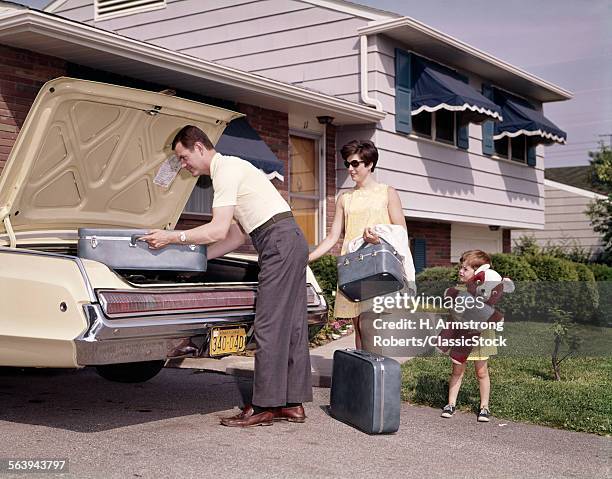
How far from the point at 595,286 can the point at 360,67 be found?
21.5 ft

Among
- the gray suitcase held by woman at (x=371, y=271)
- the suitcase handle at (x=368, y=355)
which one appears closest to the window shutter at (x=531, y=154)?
the gray suitcase held by woman at (x=371, y=271)

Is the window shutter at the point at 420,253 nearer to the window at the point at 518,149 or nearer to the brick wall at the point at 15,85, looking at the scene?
the window at the point at 518,149

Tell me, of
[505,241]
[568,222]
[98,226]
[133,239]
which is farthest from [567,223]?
[133,239]

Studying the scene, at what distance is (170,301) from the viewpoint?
17.4 ft

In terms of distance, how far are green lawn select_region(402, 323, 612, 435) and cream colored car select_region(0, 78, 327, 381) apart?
57.2 inches

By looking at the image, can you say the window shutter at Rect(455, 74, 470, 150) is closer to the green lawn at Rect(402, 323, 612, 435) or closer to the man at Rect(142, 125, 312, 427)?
the green lawn at Rect(402, 323, 612, 435)

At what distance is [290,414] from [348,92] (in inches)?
363

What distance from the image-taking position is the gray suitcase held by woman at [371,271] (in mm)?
5934

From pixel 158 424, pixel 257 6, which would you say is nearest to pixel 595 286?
pixel 257 6

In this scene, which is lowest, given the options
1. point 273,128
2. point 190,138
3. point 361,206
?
point 361,206

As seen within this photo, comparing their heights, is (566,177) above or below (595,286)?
above

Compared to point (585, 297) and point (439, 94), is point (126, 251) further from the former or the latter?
point (585, 297)

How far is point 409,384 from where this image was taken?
7.50 metres

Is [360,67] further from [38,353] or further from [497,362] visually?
[38,353]
